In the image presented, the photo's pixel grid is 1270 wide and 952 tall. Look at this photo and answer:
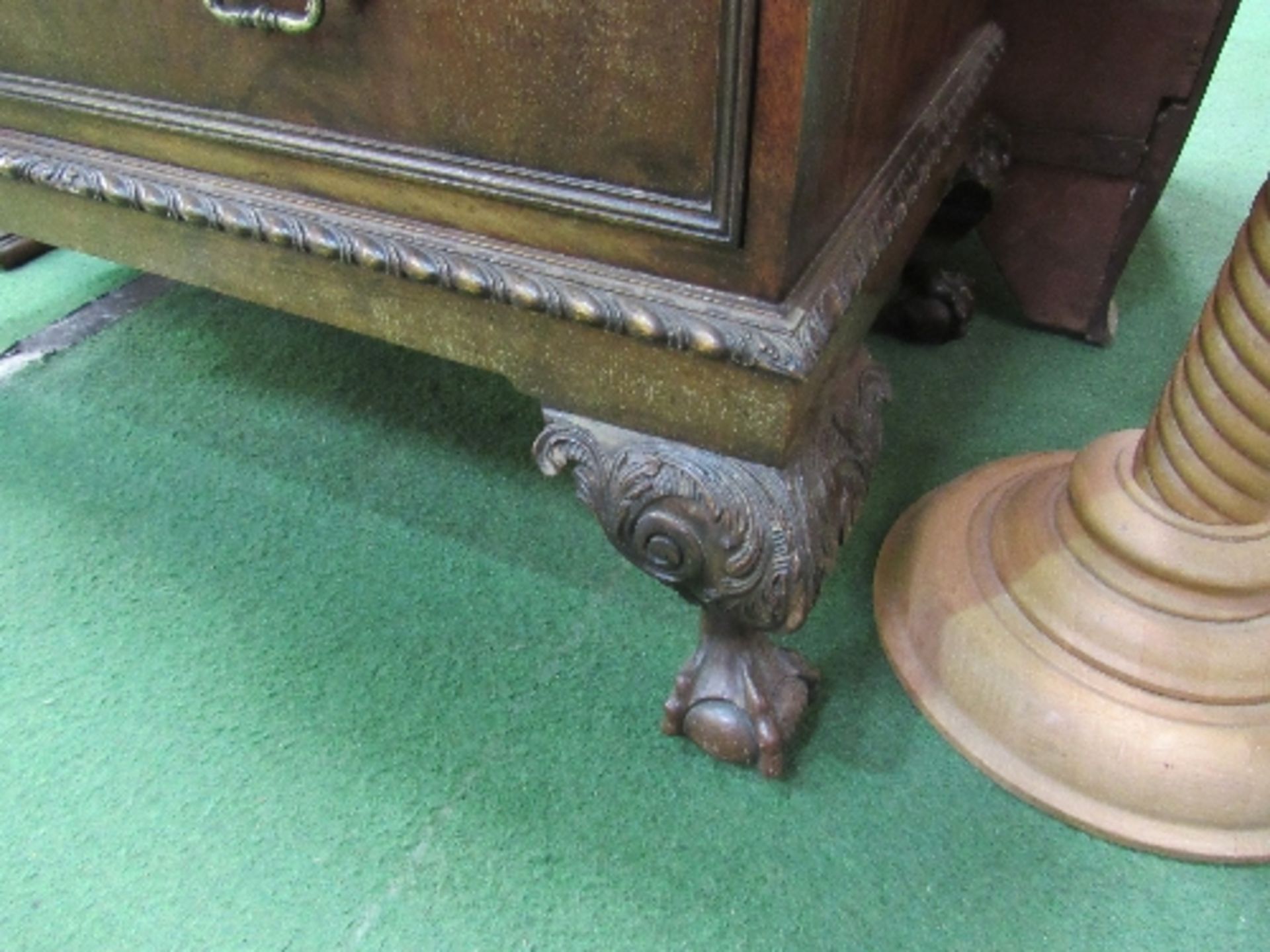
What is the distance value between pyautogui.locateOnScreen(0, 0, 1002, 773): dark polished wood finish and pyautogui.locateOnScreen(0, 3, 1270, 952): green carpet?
0.30ft

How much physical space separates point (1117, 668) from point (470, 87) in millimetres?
581

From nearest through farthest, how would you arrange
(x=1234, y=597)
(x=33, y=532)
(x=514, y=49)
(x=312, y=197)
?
(x=514, y=49), (x=312, y=197), (x=1234, y=597), (x=33, y=532)

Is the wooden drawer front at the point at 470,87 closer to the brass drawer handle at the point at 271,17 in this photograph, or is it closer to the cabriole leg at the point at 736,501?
the brass drawer handle at the point at 271,17

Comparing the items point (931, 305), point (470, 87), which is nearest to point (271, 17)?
point (470, 87)

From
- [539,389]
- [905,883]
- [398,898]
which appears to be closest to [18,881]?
[398,898]

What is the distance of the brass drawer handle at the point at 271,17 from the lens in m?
0.50

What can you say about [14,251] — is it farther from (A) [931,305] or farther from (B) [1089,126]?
(B) [1089,126]

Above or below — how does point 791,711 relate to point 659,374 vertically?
below

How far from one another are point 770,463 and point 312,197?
320 mm

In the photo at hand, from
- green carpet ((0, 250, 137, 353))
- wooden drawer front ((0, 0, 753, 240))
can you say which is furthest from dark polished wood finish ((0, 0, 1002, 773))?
green carpet ((0, 250, 137, 353))

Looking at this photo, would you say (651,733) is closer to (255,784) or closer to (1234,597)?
(255,784)

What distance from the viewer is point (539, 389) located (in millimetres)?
597

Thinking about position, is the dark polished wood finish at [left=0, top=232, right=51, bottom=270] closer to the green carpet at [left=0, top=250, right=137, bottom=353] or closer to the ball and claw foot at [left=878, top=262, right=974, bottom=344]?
the green carpet at [left=0, top=250, right=137, bottom=353]

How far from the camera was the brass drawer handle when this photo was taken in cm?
50
